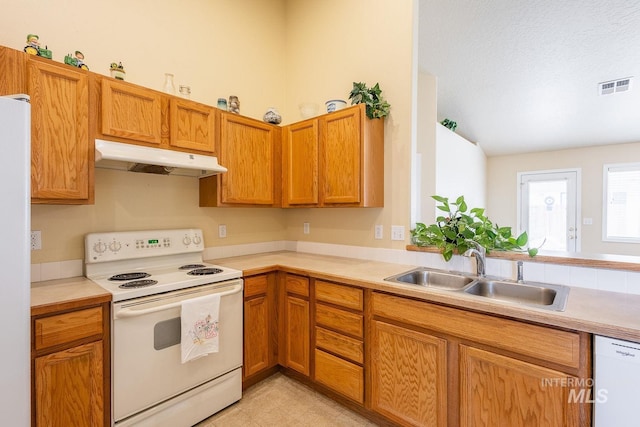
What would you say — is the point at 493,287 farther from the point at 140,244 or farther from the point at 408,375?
the point at 140,244

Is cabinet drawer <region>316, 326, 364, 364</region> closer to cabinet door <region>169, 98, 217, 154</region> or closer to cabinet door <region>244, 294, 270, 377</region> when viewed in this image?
cabinet door <region>244, 294, 270, 377</region>

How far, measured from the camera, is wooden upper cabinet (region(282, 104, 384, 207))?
7.51ft

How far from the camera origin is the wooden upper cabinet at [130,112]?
1.78m

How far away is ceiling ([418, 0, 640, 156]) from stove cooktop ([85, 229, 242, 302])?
3152mm

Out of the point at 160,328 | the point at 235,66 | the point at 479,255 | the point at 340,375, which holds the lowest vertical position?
the point at 340,375

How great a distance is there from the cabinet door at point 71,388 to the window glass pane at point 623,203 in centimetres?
773

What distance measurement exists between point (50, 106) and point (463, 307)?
2.44 m

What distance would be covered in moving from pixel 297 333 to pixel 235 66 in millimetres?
2547

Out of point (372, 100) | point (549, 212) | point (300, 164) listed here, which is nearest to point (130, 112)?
point (300, 164)

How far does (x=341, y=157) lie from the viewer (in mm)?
2381

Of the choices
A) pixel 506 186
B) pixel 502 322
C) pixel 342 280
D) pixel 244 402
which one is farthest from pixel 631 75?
pixel 244 402

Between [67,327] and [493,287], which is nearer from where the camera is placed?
[67,327]

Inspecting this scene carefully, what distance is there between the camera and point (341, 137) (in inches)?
93.5

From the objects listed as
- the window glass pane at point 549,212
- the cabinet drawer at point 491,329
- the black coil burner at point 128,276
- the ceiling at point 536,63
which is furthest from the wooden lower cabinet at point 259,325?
the window glass pane at point 549,212
